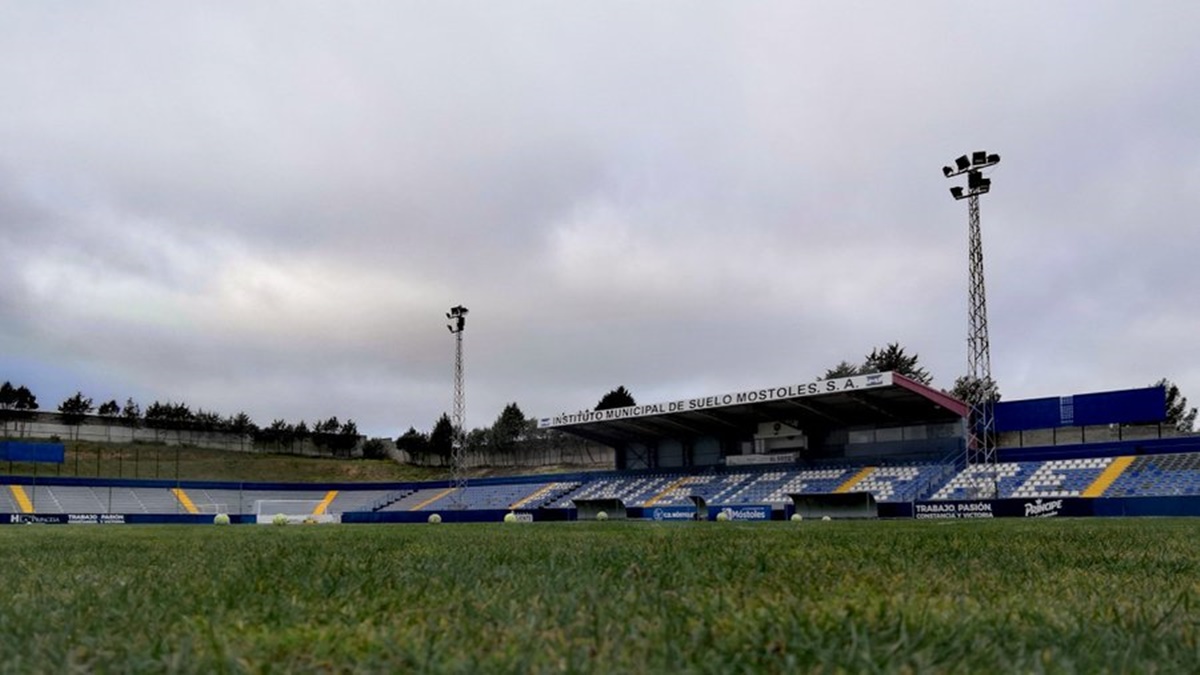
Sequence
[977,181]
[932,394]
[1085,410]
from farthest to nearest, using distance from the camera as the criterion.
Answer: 1. [1085,410]
2. [932,394]
3. [977,181]

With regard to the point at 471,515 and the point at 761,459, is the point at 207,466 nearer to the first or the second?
the point at 471,515

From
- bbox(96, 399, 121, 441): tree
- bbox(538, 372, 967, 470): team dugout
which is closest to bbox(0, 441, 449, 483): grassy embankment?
bbox(96, 399, 121, 441): tree

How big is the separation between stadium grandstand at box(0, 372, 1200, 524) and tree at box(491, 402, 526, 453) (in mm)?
13056

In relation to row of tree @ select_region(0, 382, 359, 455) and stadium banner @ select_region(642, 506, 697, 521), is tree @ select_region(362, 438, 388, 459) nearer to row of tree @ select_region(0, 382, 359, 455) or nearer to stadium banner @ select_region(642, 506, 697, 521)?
row of tree @ select_region(0, 382, 359, 455)

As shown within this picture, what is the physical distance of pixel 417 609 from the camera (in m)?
2.81

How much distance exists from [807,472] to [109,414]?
195 ft

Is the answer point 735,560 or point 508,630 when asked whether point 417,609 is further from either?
point 735,560

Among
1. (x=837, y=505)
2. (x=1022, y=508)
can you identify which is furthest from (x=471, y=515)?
(x=1022, y=508)

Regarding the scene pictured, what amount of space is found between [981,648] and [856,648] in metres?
0.36

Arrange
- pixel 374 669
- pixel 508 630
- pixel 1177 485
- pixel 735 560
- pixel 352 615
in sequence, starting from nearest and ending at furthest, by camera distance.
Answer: pixel 374 669 < pixel 508 630 < pixel 352 615 < pixel 735 560 < pixel 1177 485

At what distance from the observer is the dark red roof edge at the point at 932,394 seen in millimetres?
38969

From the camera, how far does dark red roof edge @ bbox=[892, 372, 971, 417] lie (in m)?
39.0

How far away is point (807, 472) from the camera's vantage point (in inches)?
1826

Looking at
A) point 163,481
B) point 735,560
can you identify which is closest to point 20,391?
point 163,481
